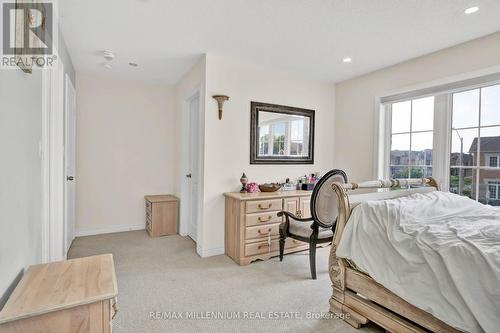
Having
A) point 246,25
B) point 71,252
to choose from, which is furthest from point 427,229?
point 71,252

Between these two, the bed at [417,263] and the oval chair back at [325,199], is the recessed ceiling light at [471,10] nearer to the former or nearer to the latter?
the bed at [417,263]

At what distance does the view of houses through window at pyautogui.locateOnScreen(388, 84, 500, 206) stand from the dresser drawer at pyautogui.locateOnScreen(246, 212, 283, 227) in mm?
1778

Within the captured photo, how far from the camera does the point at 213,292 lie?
2.32 meters

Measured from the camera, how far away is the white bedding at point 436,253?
121 centimetres

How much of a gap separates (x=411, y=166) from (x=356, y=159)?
0.76 metres

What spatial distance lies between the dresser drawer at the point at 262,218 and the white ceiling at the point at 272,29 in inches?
74.7

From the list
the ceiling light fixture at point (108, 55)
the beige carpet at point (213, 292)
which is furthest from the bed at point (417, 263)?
the ceiling light fixture at point (108, 55)

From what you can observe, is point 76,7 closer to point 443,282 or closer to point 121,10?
point 121,10

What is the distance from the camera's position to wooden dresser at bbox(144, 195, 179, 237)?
390 cm

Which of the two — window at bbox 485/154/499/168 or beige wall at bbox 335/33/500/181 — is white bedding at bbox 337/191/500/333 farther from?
beige wall at bbox 335/33/500/181

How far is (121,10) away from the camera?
2186 millimetres

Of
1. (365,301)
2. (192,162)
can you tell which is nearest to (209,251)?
(192,162)

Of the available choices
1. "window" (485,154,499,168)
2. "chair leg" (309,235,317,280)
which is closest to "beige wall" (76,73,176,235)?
"chair leg" (309,235,317,280)

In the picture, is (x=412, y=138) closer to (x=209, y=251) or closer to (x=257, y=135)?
(x=257, y=135)
